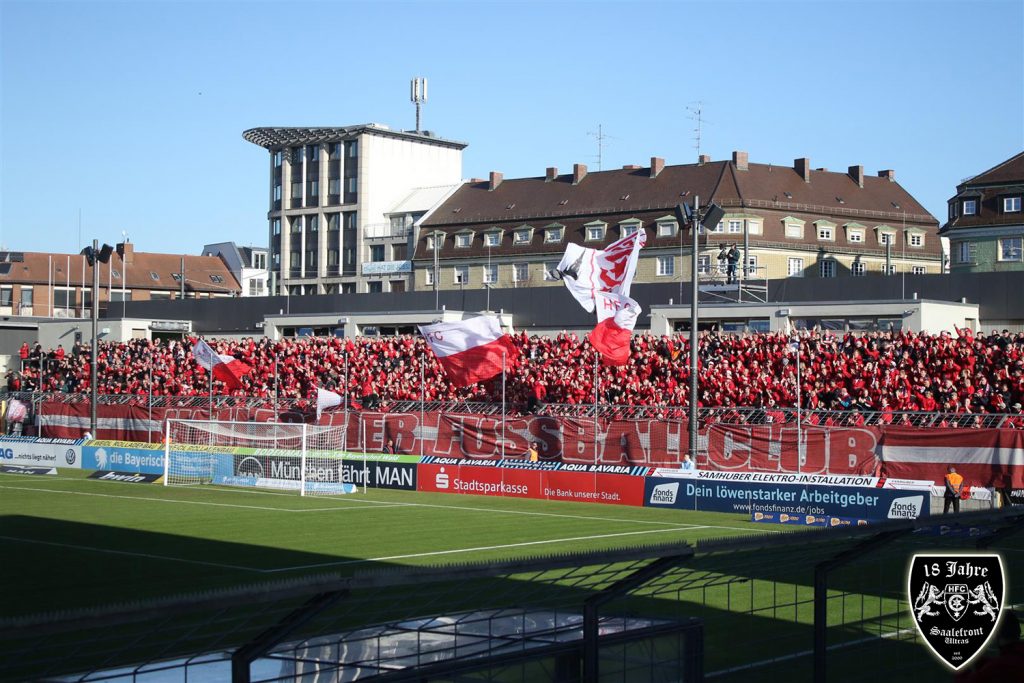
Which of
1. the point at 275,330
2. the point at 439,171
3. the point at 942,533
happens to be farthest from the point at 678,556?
the point at 439,171

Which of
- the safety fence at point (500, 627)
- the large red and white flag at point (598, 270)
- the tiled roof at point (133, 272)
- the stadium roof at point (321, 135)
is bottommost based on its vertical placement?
the safety fence at point (500, 627)

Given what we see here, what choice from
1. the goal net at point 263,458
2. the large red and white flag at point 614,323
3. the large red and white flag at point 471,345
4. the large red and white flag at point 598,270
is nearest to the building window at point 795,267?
the goal net at point 263,458

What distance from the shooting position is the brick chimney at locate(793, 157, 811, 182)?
3297 inches

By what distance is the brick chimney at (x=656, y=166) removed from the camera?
273ft

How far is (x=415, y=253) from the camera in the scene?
9169 cm

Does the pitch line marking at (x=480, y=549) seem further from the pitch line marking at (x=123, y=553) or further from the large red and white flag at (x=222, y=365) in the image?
the large red and white flag at (x=222, y=365)

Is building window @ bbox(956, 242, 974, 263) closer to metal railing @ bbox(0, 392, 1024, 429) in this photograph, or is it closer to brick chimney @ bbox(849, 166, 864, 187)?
brick chimney @ bbox(849, 166, 864, 187)

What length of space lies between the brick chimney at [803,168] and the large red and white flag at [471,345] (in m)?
50.4

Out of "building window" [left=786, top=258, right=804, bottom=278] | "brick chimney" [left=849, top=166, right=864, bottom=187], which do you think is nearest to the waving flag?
"building window" [left=786, top=258, right=804, bottom=278]

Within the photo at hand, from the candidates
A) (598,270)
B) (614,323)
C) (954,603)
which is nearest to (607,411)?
(614,323)

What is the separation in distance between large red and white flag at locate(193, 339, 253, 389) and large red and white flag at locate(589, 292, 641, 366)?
816 inches

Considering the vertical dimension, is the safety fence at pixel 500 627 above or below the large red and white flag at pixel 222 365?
below

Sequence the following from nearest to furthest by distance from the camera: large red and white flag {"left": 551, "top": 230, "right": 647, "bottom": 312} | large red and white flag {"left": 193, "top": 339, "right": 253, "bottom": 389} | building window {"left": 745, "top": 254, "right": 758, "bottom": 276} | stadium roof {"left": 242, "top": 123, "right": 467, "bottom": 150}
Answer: large red and white flag {"left": 551, "top": 230, "right": 647, "bottom": 312} < large red and white flag {"left": 193, "top": 339, "right": 253, "bottom": 389} < building window {"left": 745, "top": 254, "right": 758, "bottom": 276} < stadium roof {"left": 242, "top": 123, "right": 467, "bottom": 150}

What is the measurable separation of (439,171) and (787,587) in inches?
3745
